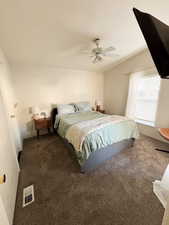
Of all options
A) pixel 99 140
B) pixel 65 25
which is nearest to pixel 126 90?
pixel 99 140

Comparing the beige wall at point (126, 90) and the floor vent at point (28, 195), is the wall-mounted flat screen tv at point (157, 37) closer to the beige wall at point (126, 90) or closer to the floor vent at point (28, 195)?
the floor vent at point (28, 195)

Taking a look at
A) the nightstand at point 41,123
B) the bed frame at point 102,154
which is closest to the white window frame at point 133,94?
the bed frame at point 102,154

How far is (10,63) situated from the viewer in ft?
8.73

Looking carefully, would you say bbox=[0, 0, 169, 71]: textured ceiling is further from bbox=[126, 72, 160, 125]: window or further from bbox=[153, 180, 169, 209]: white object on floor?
bbox=[153, 180, 169, 209]: white object on floor

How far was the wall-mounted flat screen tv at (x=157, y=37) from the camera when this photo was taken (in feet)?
1.73

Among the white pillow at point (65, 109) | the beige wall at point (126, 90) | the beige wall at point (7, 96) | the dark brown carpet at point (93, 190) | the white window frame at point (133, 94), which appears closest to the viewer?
the dark brown carpet at point (93, 190)

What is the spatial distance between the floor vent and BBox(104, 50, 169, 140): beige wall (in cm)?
315

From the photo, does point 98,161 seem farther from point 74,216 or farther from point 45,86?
point 45,86

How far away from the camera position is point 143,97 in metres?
3.20

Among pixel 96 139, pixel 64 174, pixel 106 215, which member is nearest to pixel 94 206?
pixel 106 215

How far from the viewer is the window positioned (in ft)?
9.62

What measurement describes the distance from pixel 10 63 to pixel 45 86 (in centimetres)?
101

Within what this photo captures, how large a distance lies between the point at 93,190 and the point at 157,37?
1.78 meters

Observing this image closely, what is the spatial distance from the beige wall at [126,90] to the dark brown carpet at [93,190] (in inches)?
37.9
